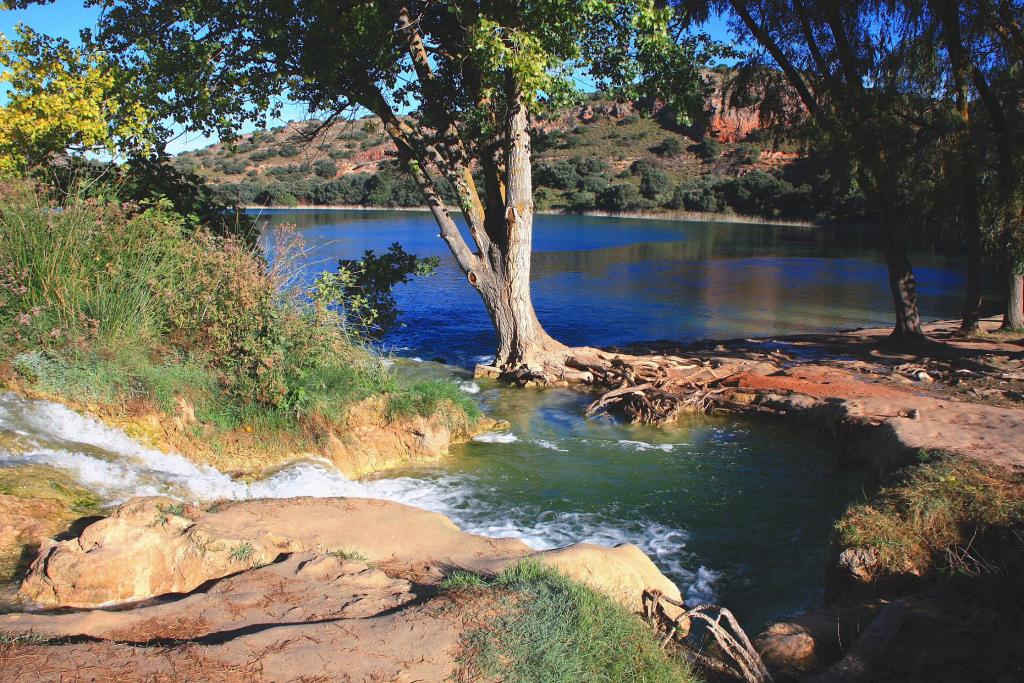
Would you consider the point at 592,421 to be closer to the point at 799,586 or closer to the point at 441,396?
the point at 441,396

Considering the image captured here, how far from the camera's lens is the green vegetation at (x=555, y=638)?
372cm

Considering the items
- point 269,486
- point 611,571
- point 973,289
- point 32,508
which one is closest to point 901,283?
point 973,289

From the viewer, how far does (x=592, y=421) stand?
11453mm

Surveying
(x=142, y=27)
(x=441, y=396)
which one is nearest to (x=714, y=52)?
(x=441, y=396)

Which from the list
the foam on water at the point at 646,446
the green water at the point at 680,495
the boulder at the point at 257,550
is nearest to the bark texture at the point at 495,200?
the green water at the point at 680,495

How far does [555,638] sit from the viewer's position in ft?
12.7

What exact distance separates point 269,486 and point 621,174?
224ft

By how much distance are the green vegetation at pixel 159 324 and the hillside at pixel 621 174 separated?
160 feet

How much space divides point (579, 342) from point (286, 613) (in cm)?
1490

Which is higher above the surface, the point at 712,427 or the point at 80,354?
the point at 80,354

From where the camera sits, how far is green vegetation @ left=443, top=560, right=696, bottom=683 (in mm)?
3719

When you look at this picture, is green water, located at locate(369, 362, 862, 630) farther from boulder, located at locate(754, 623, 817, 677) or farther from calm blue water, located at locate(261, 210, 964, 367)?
calm blue water, located at locate(261, 210, 964, 367)

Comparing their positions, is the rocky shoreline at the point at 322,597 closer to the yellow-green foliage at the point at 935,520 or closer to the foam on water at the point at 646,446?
the yellow-green foliage at the point at 935,520

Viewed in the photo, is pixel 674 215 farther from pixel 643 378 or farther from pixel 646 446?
pixel 646 446
